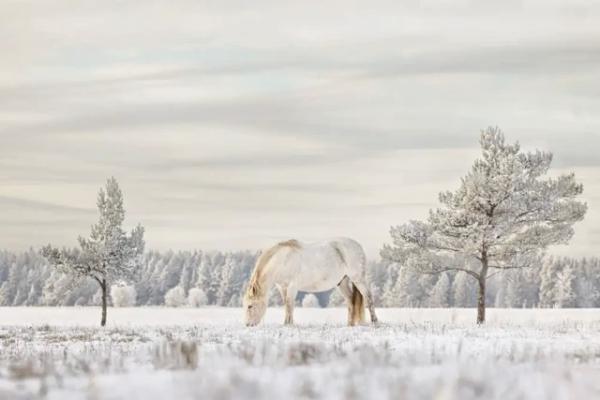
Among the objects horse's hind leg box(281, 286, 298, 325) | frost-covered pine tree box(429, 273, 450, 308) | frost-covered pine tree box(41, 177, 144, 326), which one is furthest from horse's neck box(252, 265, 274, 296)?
frost-covered pine tree box(429, 273, 450, 308)

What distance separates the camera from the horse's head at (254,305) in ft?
87.2

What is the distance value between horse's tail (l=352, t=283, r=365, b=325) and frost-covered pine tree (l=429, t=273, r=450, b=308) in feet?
344

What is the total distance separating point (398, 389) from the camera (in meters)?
7.41

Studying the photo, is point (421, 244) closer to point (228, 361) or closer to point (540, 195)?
point (540, 195)

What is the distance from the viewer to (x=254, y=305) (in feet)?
87.8

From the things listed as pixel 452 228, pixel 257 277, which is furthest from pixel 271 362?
pixel 452 228

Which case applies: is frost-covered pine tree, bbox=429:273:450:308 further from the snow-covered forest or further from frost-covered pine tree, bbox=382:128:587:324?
frost-covered pine tree, bbox=382:128:587:324

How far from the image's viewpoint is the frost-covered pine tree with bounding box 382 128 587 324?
34.9 m

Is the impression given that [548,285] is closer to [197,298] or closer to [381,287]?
[381,287]

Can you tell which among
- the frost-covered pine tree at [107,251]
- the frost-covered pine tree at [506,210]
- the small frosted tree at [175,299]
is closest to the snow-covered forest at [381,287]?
the small frosted tree at [175,299]

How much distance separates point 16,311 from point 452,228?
48.3m

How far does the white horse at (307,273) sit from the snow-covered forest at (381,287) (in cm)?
8520

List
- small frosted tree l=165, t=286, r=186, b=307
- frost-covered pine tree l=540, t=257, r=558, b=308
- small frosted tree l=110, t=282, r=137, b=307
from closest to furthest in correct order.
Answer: frost-covered pine tree l=540, t=257, r=558, b=308
small frosted tree l=110, t=282, r=137, b=307
small frosted tree l=165, t=286, r=186, b=307

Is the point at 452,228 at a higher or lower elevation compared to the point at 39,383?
higher
